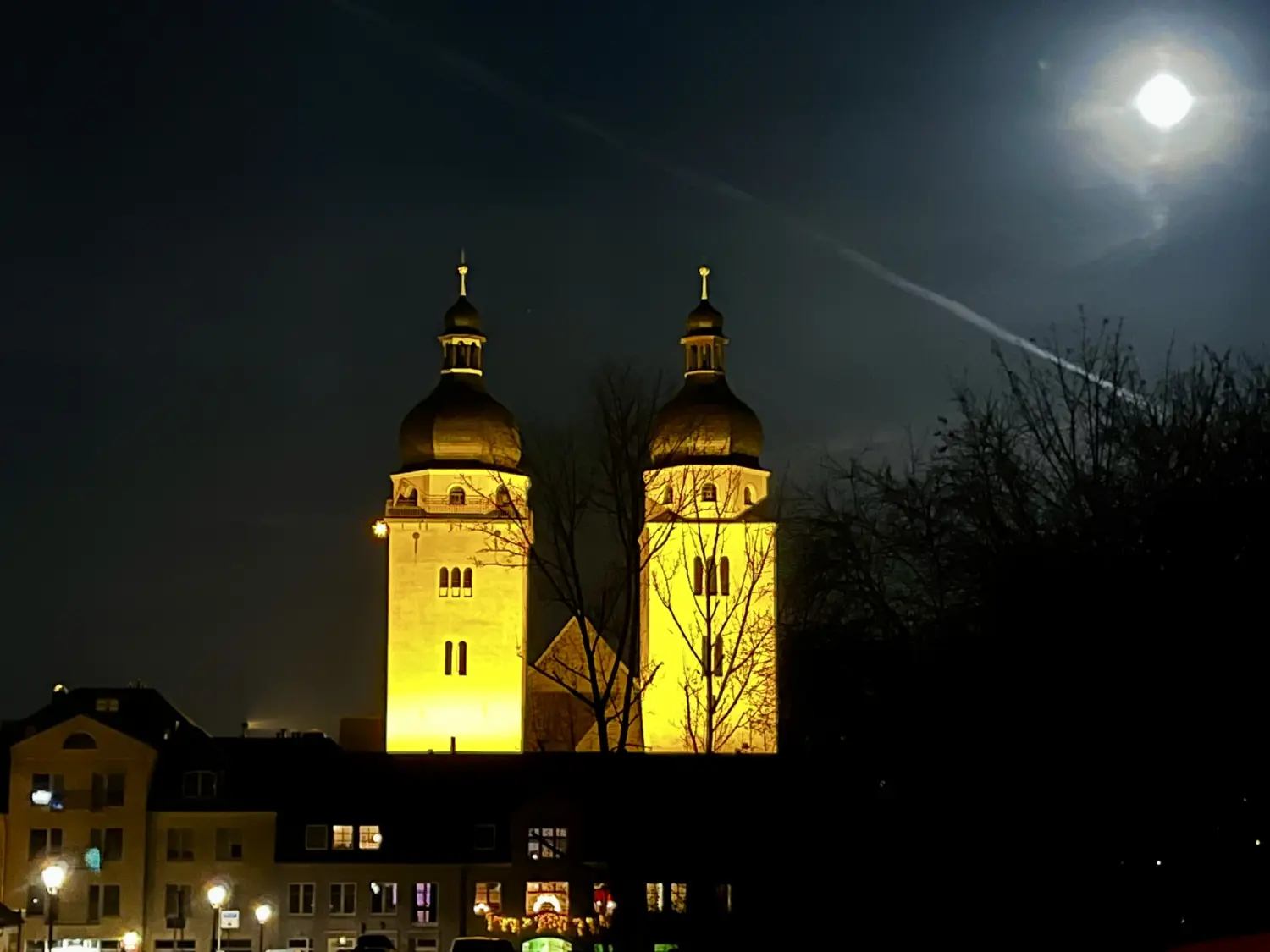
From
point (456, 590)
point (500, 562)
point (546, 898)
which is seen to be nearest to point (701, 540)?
point (500, 562)

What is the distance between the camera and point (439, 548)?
280ft

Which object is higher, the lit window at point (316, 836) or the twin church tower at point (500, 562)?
the twin church tower at point (500, 562)

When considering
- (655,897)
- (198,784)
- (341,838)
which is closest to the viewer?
(655,897)

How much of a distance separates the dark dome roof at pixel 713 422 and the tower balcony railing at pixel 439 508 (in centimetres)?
697

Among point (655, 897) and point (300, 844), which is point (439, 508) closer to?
point (300, 844)

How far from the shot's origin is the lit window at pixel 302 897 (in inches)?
2719

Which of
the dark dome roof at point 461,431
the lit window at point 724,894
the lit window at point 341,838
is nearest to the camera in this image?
the lit window at point 724,894

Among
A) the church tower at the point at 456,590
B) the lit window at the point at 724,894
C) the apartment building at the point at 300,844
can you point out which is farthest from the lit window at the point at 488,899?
the church tower at the point at 456,590

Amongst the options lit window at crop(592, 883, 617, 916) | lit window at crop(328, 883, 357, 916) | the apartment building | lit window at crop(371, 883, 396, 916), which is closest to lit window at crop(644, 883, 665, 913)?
the apartment building

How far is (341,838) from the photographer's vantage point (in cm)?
7019

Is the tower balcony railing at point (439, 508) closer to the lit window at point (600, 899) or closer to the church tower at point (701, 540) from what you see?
the church tower at point (701, 540)

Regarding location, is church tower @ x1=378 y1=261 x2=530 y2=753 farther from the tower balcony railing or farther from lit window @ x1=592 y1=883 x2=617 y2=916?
lit window @ x1=592 y1=883 x2=617 y2=916

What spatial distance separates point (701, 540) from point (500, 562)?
6982mm

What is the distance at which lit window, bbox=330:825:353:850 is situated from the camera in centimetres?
7006
